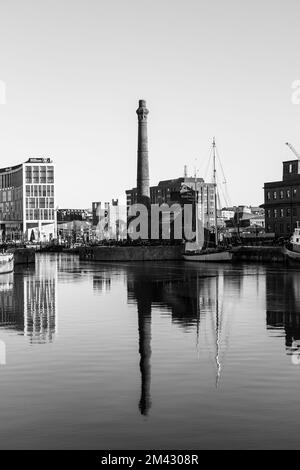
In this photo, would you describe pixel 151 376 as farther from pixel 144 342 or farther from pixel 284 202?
pixel 284 202

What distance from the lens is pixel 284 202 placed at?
170 meters

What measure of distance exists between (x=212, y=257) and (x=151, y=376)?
377 feet

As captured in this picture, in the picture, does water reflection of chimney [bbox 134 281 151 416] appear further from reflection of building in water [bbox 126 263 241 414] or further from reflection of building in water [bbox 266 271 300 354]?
reflection of building in water [bbox 266 271 300 354]

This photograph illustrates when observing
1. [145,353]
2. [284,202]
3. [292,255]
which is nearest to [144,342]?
[145,353]

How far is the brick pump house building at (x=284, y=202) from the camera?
166625 millimetres

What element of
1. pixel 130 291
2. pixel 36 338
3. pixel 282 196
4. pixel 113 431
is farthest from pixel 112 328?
pixel 282 196

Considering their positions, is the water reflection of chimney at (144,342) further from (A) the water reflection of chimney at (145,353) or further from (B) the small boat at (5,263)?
(B) the small boat at (5,263)

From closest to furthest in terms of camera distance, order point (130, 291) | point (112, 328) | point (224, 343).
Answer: point (224, 343)
point (112, 328)
point (130, 291)

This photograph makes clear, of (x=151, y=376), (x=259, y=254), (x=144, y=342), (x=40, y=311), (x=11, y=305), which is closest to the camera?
(x=151, y=376)

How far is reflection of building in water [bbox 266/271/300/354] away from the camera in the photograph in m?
37.6

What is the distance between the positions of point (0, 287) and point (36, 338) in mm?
39660

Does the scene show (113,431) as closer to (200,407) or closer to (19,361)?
(200,407)

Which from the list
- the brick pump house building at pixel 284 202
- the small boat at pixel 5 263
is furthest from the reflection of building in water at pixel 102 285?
the brick pump house building at pixel 284 202
